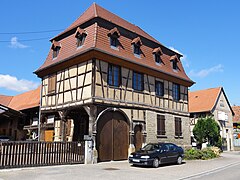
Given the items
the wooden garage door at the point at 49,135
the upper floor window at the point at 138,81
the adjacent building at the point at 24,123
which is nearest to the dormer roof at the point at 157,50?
the upper floor window at the point at 138,81

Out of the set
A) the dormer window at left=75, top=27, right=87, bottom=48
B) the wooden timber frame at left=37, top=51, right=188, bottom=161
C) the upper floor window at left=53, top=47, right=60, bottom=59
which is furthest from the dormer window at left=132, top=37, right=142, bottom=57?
the upper floor window at left=53, top=47, right=60, bottom=59

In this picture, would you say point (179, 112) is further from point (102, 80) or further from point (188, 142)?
point (102, 80)

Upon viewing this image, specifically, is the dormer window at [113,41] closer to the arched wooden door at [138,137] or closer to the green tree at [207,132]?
the arched wooden door at [138,137]

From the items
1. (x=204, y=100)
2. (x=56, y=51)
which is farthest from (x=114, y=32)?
(x=204, y=100)

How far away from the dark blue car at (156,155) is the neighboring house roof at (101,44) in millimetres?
6678

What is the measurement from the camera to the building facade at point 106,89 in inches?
696

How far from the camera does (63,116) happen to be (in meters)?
19.2

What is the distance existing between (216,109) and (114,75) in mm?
21991

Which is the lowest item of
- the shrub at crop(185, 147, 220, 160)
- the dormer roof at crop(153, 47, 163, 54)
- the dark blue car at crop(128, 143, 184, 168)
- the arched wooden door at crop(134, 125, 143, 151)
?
the shrub at crop(185, 147, 220, 160)

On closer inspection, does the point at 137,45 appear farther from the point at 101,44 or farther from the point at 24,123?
the point at 24,123

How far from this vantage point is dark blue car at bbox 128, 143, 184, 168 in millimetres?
14805

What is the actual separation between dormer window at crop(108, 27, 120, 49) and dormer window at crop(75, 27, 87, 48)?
1.83 m

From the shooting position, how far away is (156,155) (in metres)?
15.1

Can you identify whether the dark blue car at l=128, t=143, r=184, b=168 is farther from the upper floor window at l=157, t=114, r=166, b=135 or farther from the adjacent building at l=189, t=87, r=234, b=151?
the adjacent building at l=189, t=87, r=234, b=151
